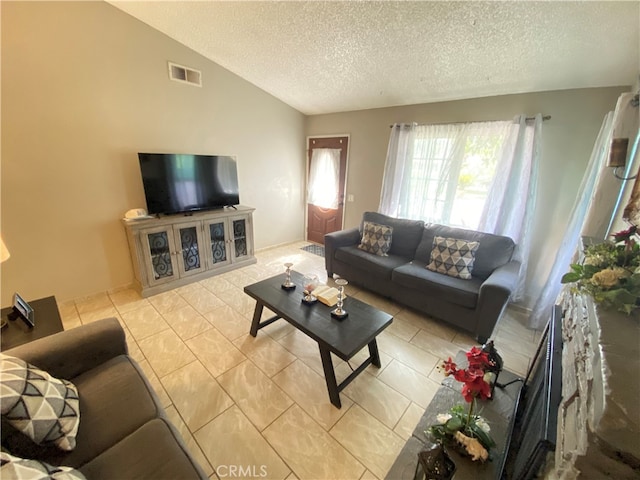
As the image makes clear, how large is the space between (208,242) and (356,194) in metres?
2.42

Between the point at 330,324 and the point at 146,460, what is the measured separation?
46.1 inches

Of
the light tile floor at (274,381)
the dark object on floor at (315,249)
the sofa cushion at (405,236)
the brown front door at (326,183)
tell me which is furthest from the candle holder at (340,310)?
the brown front door at (326,183)

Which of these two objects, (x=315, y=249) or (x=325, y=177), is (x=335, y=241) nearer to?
(x=315, y=249)

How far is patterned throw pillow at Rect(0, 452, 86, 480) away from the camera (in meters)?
0.70

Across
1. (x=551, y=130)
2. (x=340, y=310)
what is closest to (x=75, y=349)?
(x=340, y=310)

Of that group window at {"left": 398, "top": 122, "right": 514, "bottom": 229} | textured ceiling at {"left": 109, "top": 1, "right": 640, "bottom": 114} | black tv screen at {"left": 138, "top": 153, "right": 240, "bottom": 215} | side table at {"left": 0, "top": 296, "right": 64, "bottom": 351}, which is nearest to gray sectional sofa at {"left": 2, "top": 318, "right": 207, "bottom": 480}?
side table at {"left": 0, "top": 296, "right": 64, "bottom": 351}

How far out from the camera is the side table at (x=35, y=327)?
1.49m

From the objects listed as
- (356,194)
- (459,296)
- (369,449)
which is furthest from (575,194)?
(369,449)

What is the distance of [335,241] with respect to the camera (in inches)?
134

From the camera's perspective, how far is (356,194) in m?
4.29

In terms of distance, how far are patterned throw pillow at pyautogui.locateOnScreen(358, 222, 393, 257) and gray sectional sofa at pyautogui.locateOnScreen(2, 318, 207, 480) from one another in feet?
8.47

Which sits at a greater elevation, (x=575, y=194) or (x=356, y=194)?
(x=575, y=194)

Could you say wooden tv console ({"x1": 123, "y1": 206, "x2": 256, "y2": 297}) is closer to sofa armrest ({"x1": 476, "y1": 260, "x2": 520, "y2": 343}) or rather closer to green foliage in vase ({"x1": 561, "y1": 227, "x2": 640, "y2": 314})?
sofa armrest ({"x1": 476, "y1": 260, "x2": 520, "y2": 343})

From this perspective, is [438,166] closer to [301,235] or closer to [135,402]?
[301,235]
